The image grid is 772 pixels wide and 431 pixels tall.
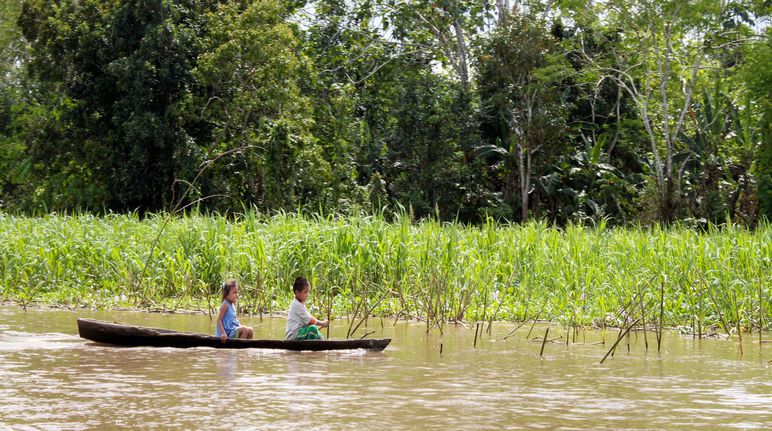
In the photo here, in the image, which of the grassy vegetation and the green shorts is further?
the grassy vegetation

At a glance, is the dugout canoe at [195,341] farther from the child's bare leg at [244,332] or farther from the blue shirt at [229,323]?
the blue shirt at [229,323]

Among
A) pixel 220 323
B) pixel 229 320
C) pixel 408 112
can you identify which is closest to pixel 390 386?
pixel 220 323

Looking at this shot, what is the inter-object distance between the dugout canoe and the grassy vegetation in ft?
5.84

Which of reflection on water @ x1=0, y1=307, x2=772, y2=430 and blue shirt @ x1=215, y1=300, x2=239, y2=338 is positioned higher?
blue shirt @ x1=215, y1=300, x2=239, y2=338

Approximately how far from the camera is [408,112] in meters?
25.3

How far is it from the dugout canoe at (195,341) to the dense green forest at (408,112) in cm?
1226

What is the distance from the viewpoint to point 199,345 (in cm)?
738

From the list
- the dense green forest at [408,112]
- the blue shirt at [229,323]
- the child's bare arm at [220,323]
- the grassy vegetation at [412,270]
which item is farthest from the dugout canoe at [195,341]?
the dense green forest at [408,112]

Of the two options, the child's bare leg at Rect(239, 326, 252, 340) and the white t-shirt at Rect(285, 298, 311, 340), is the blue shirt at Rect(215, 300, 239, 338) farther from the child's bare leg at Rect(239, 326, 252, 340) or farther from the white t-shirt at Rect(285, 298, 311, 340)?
the white t-shirt at Rect(285, 298, 311, 340)

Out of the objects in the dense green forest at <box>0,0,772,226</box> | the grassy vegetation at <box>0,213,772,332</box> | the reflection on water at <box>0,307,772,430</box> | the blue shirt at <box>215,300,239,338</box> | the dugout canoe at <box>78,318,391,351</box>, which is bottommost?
the reflection on water at <box>0,307,772,430</box>

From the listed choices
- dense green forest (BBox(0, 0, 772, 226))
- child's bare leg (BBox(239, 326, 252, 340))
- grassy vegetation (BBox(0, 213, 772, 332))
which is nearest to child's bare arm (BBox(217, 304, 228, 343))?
child's bare leg (BBox(239, 326, 252, 340))

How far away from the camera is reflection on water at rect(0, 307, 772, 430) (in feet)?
16.2

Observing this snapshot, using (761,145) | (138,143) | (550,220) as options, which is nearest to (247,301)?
(138,143)

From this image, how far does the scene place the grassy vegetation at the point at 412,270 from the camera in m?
9.55
